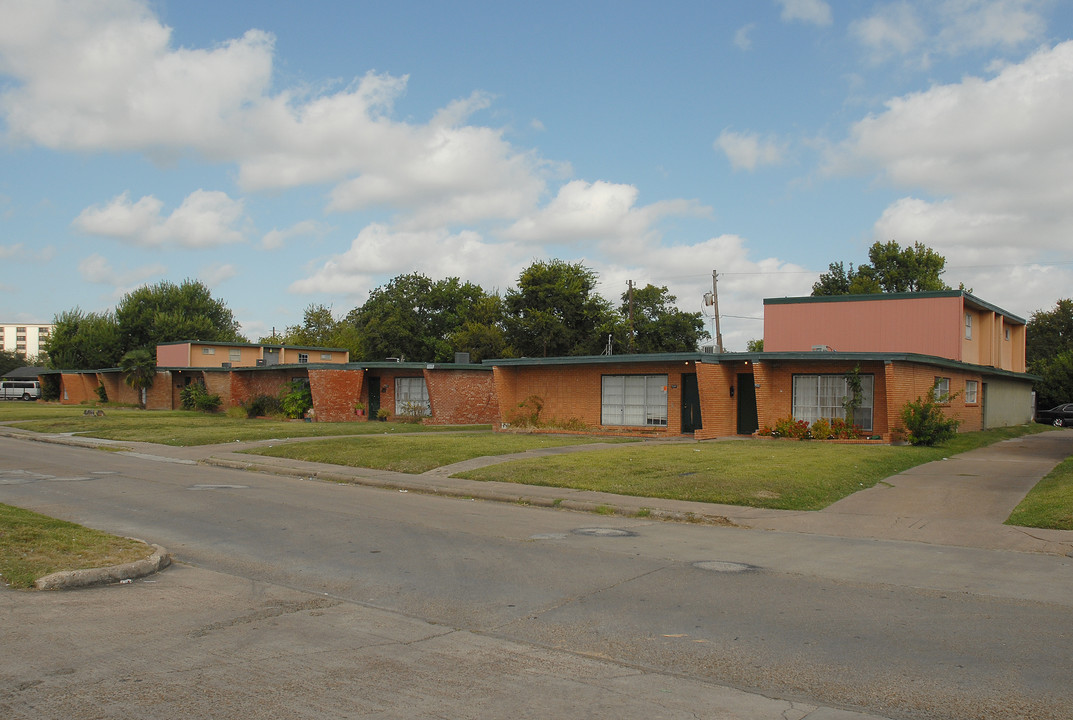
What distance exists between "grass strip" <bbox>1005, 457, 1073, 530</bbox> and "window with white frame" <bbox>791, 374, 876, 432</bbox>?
9933 mm

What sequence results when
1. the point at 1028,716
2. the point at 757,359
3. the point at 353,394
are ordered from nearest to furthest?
1. the point at 1028,716
2. the point at 757,359
3. the point at 353,394

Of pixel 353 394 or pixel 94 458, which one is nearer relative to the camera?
pixel 94 458

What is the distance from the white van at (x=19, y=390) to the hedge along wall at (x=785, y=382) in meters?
77.7

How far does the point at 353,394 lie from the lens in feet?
127

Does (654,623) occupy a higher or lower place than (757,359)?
lower

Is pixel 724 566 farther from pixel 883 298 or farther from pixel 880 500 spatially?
pixel 883 298

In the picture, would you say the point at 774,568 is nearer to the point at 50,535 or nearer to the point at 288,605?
the point at 288,605

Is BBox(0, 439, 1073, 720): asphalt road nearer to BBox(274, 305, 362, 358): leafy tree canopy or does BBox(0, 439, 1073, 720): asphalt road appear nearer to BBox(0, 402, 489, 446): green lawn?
BBox(0, 402, 489, 446): green lawn

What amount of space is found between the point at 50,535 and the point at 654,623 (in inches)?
278

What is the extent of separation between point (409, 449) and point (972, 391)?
23342 mm

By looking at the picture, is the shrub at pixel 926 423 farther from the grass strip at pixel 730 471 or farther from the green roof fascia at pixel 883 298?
the green roof fascia at pixel 883 298

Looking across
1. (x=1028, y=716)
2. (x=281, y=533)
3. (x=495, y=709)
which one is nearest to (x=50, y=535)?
(x=281, y=533)

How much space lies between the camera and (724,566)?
366 inches

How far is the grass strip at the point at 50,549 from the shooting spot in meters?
7.95
